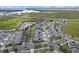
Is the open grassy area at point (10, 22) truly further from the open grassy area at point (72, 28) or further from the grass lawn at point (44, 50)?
the open grassy area at point (72, 28)

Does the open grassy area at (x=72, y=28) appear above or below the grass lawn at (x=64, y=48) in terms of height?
above

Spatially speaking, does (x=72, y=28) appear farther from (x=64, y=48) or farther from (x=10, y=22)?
(x=10, y=22)

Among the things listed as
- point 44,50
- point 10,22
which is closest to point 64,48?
point 44,50

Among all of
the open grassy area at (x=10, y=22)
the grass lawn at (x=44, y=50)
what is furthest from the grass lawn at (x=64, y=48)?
the open grassy area at (x=10, y=22)

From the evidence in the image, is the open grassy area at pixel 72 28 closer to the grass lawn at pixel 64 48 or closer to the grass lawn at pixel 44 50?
the grass lawn at pixel 64 48

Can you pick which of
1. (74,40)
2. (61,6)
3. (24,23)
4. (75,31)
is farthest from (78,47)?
(24,23)

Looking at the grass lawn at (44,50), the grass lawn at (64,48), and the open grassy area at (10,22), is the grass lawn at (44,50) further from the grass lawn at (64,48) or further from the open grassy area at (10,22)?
the open grassy area at (10,22)

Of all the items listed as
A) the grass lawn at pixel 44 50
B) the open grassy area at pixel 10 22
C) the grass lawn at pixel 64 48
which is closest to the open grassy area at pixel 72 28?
the grass lawn at pixel 64 48
